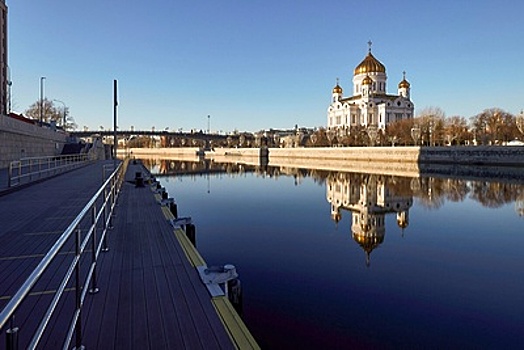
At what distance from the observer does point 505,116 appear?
7944 cm

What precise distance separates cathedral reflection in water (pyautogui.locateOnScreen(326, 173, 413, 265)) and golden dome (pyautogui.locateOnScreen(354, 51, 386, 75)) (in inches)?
3000

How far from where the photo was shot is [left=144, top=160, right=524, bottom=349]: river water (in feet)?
20.6

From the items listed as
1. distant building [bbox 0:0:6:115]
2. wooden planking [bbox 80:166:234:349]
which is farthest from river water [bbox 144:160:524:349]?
distant building [bbox 0:0:6:115]

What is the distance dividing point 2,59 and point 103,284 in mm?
51121

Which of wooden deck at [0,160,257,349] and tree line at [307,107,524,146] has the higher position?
tree line at [307,107,524,146]

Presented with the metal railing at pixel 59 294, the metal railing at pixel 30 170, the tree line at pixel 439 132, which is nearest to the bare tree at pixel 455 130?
the tree line at pixel 439 132

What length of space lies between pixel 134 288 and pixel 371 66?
105m

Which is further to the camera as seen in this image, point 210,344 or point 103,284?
point 103,284

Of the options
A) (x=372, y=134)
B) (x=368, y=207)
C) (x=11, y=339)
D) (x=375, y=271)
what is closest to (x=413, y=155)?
(x=372, y=134)

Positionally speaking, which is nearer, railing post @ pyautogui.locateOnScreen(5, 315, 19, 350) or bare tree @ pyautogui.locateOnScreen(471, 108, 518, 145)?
railing post @ pyautogui.locateOnScreen(5, 315, 19, 350)

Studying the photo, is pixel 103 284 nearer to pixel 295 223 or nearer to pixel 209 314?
pixel 209 314

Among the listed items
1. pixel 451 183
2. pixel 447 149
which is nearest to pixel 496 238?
pixel 451 183

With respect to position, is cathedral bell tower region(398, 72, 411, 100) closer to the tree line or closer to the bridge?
the tree line

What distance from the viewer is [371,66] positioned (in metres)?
102
